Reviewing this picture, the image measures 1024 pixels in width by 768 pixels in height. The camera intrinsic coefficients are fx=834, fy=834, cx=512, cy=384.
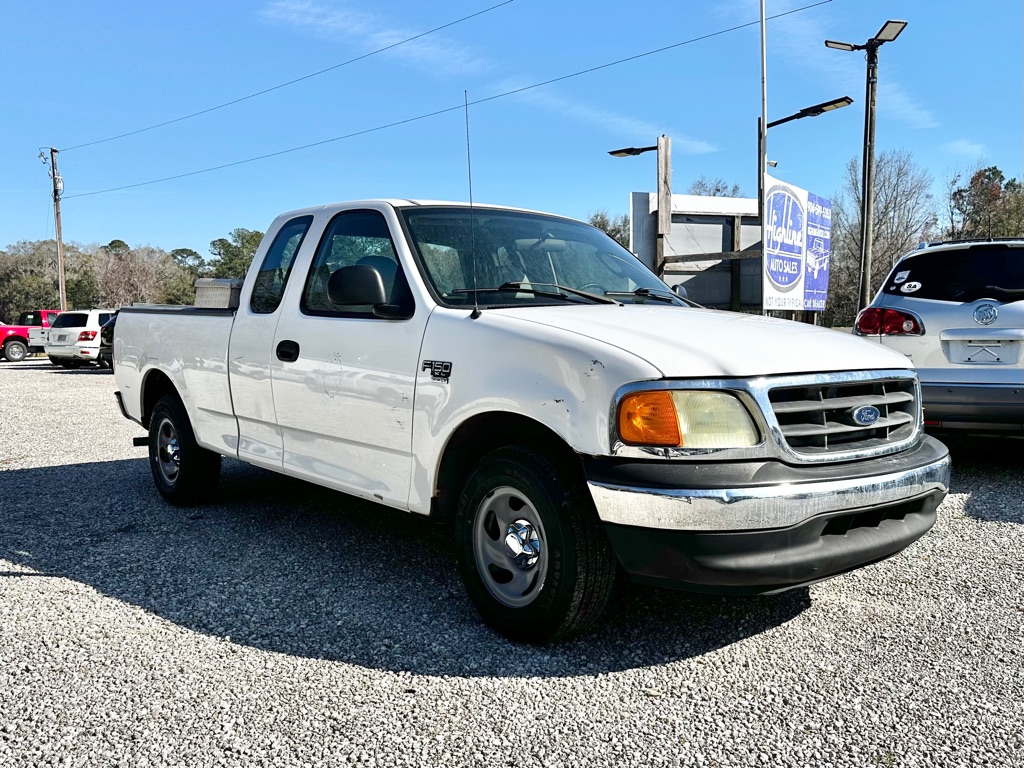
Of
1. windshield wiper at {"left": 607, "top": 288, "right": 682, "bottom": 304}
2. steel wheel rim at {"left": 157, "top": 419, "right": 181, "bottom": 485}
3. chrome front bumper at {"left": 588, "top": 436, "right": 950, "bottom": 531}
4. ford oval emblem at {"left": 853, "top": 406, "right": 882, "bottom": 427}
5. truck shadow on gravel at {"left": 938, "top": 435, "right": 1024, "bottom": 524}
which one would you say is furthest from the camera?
steel wheel rim at {"left": 157, "top": 419, "right": 181, "bottom": 485}

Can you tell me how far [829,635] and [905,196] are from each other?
42.9 meters

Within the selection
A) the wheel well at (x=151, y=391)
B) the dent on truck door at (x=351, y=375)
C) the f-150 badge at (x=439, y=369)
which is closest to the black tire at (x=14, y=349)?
the wheel well at (x=151, y=391)

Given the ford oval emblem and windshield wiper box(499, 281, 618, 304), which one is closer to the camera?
the ford oval emblem

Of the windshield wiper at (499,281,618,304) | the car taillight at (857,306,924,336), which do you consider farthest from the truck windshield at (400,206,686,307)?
the car taillight at (857,306,924,336)

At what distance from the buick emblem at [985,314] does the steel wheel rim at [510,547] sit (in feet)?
13.7

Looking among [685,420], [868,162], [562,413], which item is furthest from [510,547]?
[868,162]

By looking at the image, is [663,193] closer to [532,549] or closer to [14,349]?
[532,549]

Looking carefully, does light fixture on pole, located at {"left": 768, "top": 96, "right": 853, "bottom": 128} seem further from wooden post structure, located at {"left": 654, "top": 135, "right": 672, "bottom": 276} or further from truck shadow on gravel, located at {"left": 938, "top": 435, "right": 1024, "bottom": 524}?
truck shadow on gravel, located at {"left": 938, "top": 435, "right": 1024, "bottom": 524}

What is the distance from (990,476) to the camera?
Result: 6.43 metres

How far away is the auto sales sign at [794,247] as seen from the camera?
1361 cm

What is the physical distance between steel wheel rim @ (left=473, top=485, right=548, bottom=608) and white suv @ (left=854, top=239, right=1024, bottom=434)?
3903mm

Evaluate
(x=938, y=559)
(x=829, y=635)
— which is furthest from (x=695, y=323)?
(x=938, y=559)

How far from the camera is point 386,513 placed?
550 cm

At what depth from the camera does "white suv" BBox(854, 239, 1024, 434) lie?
5.72 meters
